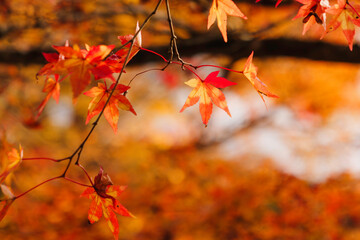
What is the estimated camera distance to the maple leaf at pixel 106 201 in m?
0.81

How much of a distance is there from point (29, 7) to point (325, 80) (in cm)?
470

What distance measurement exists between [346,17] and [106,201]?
32.7 inches

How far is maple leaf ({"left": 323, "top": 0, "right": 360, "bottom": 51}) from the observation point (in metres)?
0.92

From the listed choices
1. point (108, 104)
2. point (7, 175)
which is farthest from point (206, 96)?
point (7, 175)

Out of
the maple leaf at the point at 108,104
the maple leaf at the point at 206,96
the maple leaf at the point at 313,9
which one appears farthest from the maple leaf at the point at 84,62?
the maple leaf at the point at 313,9

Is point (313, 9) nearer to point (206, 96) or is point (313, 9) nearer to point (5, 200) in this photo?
point (206, 96)

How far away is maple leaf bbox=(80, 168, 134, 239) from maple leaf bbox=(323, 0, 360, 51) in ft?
2.36

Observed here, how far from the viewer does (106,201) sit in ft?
2.82

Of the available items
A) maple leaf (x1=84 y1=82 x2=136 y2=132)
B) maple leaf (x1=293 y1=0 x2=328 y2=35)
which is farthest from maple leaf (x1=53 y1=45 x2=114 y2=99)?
maple leaf (x1=293 y1=0 x2=328 y2=35)

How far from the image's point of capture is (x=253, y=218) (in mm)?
2662

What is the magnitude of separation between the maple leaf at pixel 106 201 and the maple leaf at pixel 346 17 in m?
0.72

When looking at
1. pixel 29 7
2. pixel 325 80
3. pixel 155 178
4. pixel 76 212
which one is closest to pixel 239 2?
pixel 29 7

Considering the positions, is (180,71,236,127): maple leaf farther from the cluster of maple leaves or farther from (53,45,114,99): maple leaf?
(53,45,114,99): maple leaf

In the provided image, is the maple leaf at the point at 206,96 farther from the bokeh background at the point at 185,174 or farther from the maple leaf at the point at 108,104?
the bokeh background at the point at 185,174
